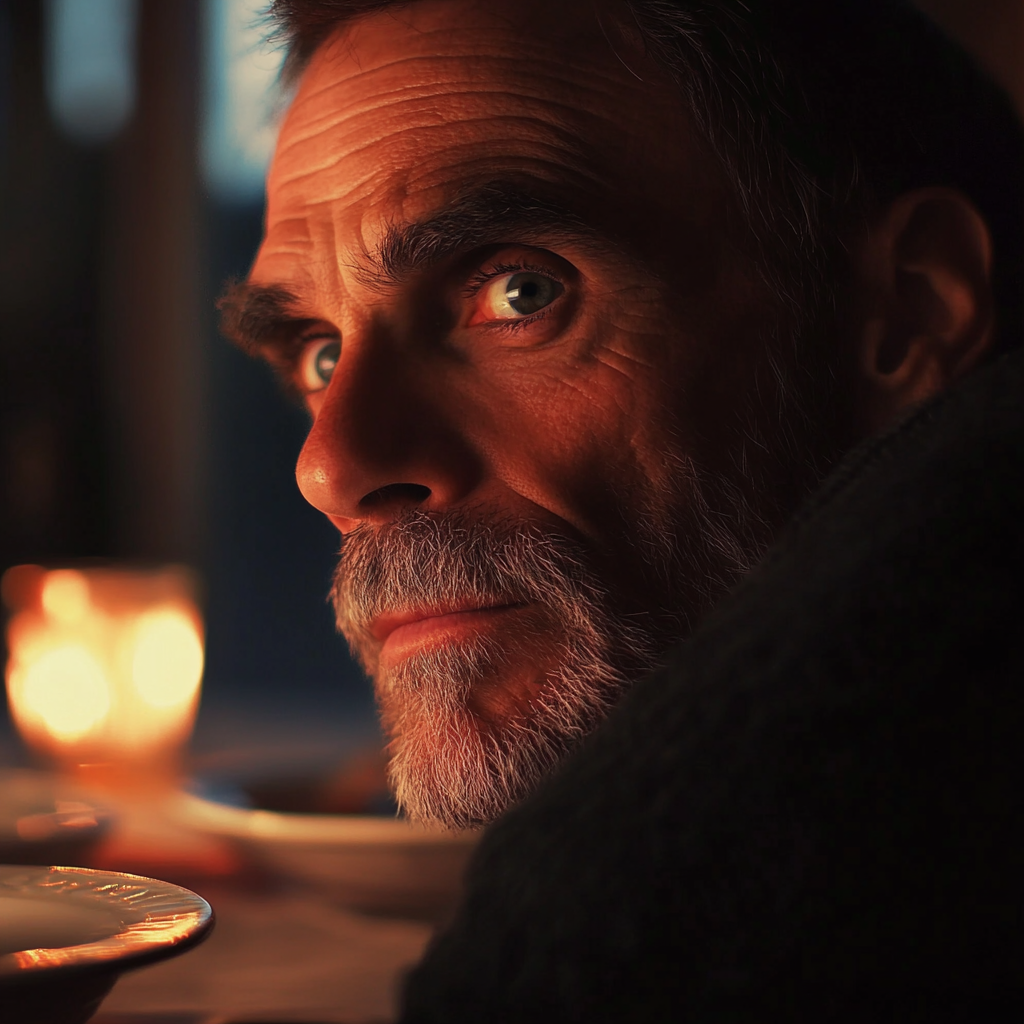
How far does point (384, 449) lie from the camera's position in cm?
63

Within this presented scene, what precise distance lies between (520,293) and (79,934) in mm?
457

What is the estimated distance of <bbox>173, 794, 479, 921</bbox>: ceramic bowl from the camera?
71 centimetres

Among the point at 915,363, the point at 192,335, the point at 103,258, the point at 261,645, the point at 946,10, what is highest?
the point at 103,258

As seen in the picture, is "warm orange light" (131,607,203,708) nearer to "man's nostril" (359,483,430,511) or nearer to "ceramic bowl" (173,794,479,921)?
"ceramic bowl" (173,794,479,921)

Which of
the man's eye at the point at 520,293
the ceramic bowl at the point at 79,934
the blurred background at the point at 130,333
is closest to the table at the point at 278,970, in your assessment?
the ceramic bowl at the point at 79,934

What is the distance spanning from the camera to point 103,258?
211 cm

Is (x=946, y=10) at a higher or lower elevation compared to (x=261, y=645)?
higher

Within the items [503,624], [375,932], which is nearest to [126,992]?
[375,932]

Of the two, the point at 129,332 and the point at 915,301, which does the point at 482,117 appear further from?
the point at 129,332

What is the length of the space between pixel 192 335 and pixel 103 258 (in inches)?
9.6

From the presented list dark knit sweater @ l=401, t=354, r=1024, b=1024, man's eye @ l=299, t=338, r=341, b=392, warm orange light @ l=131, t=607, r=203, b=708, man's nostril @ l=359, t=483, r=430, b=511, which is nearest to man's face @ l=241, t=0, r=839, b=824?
man's nostril @ l=359, t=483, r=430, b=511

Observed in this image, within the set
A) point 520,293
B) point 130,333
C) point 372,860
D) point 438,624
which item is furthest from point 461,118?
point 130,333

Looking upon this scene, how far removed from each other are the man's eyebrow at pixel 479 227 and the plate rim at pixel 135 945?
0.41 m

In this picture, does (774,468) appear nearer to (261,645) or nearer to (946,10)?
(946,10)
